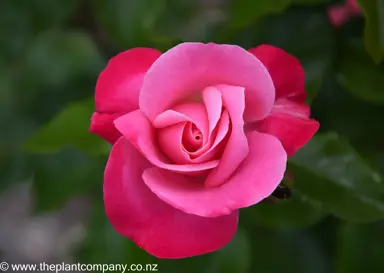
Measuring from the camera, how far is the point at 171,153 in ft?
0.93

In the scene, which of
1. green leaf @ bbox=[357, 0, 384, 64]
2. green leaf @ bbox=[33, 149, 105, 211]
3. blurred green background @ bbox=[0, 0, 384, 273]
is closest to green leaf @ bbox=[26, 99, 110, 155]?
blurred green background @ bbox=[0, 0, 384, 273]

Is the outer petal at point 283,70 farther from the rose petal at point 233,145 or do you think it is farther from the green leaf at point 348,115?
the green leaf at point 348,115

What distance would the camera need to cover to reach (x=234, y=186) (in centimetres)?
26

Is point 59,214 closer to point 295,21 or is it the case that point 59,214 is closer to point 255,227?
point 255,227

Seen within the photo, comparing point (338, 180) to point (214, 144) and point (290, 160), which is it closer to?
point (290, 160)

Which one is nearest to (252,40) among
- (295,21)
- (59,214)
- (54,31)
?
(295,21)

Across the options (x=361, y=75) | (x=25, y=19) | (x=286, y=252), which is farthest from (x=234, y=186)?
(x=25, y=19)

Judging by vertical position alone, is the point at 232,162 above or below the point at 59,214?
above

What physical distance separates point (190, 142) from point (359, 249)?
0.27 meters

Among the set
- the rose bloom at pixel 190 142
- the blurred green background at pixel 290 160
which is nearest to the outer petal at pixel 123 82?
the rose bloom at pixel 190 142

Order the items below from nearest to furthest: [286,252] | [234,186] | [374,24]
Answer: [234,186], [374,24], [286,252]

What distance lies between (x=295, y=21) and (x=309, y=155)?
0.15 metres

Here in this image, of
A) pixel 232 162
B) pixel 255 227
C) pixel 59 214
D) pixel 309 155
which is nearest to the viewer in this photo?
pixel 232 162

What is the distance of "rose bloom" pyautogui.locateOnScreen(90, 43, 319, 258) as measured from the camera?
0.27 metres
